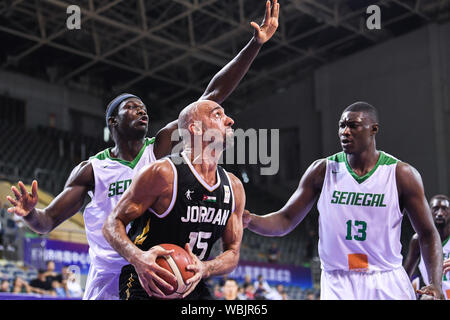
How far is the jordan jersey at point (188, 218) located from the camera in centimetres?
359

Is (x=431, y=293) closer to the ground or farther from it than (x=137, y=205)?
closer to the ground

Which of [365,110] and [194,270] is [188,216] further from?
[365,110]

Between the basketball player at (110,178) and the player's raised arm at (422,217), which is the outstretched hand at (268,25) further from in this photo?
the player's raised arm at (422,217)

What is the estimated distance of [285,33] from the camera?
2256 cm

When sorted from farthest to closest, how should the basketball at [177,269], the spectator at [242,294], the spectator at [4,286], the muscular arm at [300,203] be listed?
the spectator at [242,294] → the spectator at [4,286] → the muscular arm at [300,203] → the basketball at [177,269]

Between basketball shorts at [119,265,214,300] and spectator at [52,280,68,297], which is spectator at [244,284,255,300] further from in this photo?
basketball shorts at [119,265,214,300]

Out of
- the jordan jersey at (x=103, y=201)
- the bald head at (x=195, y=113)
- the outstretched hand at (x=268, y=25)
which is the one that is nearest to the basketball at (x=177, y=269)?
the bald head at (x=195, y=113)

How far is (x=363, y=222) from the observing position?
181 inches

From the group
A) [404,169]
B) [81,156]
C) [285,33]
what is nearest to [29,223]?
[404,169]

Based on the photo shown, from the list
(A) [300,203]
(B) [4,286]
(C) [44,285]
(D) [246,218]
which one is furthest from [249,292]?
(D) [246,218]

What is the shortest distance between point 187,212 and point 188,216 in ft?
0.08

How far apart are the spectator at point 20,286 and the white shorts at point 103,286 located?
19.1 ft

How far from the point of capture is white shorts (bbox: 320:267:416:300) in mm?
4438

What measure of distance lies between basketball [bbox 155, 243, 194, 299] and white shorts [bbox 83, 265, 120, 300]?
1.12m
